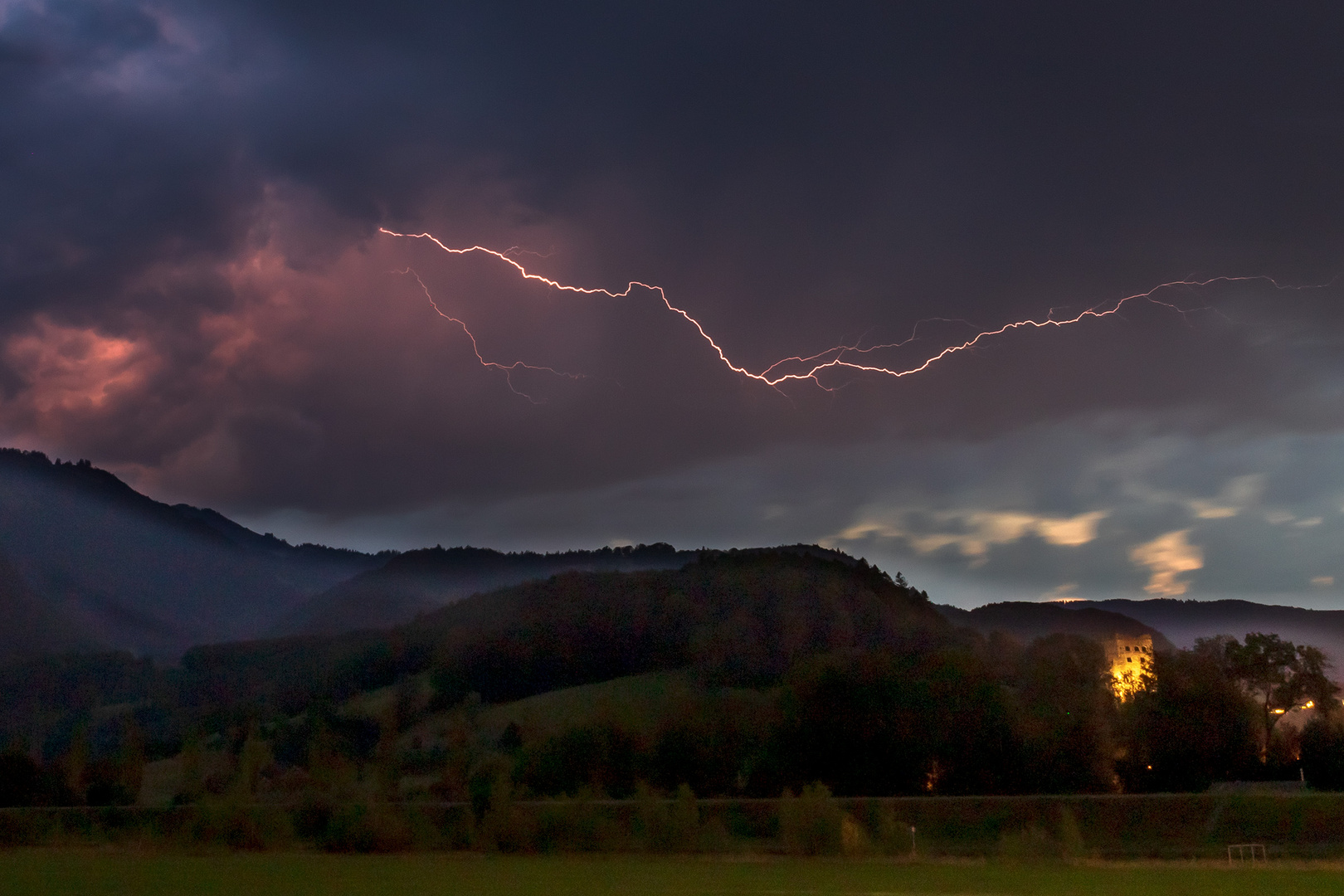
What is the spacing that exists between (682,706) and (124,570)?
83.6 metres

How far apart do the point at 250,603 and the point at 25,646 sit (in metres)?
32.0

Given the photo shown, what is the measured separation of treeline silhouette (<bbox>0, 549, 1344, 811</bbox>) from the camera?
36.6m

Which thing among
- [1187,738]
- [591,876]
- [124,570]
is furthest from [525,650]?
[591,876]

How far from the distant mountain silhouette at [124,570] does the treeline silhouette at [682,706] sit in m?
7.81

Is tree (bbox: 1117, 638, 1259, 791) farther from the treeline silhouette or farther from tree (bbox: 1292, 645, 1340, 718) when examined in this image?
tree (bbox: 1292, 645, 1340, 718)

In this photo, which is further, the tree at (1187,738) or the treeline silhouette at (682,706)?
the tree at (1187,738)

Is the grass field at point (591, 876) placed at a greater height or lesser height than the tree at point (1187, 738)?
lesser

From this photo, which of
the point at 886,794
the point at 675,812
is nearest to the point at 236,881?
the point at 675,812

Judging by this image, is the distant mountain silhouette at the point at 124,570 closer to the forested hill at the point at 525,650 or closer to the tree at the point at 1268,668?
the forested hill at the point at 525,650

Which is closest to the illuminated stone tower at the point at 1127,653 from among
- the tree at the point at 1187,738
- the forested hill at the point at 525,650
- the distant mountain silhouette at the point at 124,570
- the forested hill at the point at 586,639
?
the forested hill at the point at 525,650

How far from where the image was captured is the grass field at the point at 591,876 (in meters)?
14.6

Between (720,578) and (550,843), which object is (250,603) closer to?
(720,578)

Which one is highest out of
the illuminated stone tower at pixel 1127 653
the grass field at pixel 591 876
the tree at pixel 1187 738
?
the illuminated stone tower at pixel 1127 653

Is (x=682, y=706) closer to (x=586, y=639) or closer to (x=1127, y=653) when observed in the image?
(x=1127, y=653)
